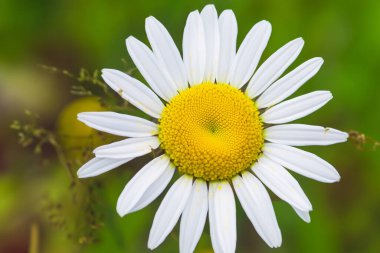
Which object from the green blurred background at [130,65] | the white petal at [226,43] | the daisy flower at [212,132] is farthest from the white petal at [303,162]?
the green blurred background at [130,65]

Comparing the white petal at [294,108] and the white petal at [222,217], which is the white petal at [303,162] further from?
the white petal at [222,217]

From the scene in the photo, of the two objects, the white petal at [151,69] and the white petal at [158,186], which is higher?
the white petal at [151,69]

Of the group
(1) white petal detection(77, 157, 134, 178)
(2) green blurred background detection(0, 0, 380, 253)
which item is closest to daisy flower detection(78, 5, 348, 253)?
(1) white petal detection(77, 157, 134, 178)

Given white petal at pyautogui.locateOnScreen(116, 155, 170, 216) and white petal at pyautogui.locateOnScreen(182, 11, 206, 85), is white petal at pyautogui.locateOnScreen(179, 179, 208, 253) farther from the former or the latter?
white petal at pyautogui.locateOnScreen(182, 11, 206, 85)

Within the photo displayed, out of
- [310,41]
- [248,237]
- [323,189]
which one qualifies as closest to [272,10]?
[310,41]

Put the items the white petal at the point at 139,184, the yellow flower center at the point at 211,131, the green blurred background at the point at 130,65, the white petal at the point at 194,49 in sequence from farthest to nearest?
the green blurred background at the point at 130,65
the white petal at the point at 194,49
the yellow flower center at the point at 211,131
the white petal at the point at 139,184

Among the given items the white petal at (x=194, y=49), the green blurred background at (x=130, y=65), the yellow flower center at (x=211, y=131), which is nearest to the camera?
the yellow flower center at (x=211, y=131)

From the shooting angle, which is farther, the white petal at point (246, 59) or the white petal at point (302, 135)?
the white petal at point (246, 59)
